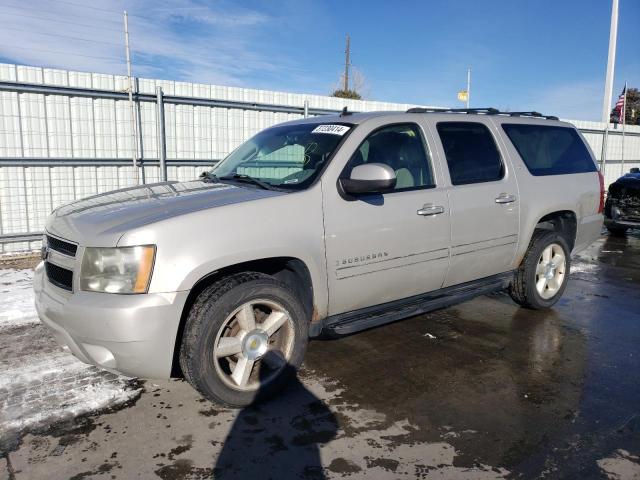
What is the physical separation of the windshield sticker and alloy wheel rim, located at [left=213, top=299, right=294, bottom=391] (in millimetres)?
1406

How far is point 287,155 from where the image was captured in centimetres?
412

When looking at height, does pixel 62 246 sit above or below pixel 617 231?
above

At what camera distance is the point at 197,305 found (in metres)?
3.05

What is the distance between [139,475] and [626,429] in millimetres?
2779

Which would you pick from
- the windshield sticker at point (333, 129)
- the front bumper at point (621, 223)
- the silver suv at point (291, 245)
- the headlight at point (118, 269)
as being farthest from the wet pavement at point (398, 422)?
the front bumper at point (621, 223)

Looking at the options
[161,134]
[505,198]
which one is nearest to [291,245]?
[505,198]

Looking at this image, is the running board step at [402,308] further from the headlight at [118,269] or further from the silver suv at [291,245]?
the headlight at [118,269]

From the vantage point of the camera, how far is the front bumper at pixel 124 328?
9.17ft

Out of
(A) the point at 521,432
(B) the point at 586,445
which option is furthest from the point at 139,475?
(B) the point at 586,445

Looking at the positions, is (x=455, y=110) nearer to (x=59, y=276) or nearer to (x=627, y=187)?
(x=59, y=276)

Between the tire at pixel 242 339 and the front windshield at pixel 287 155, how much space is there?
0.80 meters

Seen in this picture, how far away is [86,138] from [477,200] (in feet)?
22.0

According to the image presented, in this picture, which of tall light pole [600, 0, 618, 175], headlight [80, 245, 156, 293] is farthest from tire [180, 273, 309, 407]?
tall light pole [600, 0, 618, 175]

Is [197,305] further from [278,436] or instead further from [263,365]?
[278,436]
